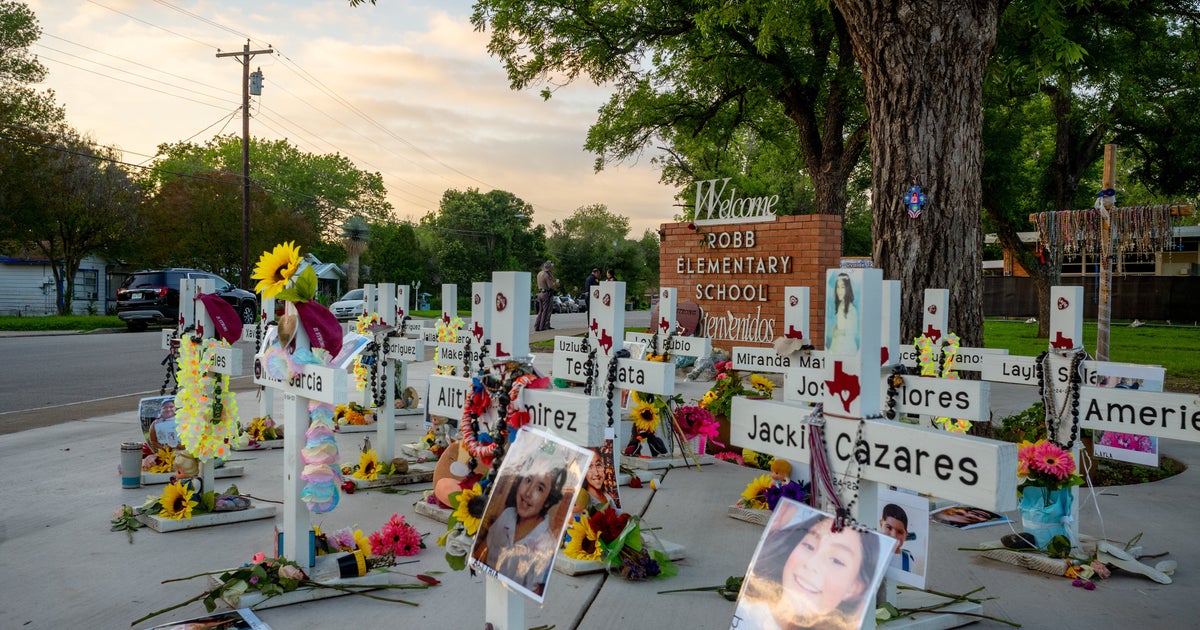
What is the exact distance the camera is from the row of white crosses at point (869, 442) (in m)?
2.27

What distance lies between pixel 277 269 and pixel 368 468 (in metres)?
3.03

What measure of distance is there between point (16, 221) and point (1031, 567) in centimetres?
3251

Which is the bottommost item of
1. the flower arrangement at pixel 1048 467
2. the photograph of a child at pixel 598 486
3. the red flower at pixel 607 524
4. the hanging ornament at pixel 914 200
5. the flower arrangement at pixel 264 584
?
the flower arrangement at pixel 264 584

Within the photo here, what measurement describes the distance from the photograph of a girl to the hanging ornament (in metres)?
5.28

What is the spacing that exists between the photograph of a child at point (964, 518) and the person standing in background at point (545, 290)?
1435 centimetres

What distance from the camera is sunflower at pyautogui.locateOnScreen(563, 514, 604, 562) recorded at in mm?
4645

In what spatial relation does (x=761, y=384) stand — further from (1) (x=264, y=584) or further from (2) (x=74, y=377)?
(2) (x=74, y=377)

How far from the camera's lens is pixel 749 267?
14.7 m

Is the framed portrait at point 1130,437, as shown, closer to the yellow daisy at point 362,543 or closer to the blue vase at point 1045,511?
the blue vase at point 1045,511

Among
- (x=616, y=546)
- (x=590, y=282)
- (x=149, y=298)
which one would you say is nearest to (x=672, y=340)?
(x=616, y=546)

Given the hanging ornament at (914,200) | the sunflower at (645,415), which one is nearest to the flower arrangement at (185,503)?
the sunflower at (645,415)

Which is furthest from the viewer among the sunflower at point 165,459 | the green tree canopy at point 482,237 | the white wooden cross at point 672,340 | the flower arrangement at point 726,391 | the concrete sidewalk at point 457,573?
the green tree canopy at point 482,237

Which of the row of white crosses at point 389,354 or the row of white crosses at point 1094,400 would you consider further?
the row of white crosses at point 389,354

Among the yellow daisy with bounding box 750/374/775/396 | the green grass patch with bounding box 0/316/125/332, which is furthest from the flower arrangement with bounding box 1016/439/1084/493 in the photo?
the green grass patch with bounding box 0/316/125/332
